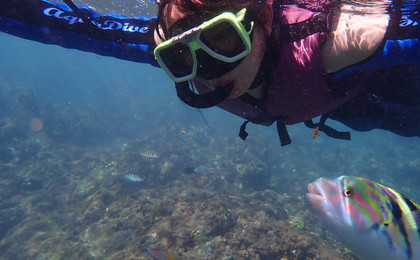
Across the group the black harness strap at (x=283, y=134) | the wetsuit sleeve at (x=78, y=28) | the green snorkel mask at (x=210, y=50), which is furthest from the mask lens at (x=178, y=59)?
Result: the black harness strap at (x=283, y=134)

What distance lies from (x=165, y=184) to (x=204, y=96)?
12265mm

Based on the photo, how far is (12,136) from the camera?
62.0 ft

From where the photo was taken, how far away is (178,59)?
6.06 feet

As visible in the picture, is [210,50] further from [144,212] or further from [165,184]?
[165,184]

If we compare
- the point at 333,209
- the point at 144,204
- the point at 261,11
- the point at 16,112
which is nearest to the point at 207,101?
the point at 261,11

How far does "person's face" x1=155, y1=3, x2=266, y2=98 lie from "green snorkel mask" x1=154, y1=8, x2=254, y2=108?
0.05 m

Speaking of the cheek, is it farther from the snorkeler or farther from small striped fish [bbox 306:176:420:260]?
small striped fish [bbox 306:176:420:260]

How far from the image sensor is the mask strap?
1.79 m

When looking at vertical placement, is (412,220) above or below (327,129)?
above

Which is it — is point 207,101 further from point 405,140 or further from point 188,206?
point 405,140

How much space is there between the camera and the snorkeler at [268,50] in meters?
1.62

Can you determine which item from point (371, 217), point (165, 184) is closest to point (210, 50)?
point (371, 217)

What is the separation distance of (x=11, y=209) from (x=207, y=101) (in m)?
15.6

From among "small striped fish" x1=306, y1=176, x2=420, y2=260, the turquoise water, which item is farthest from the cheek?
the turquoise water
